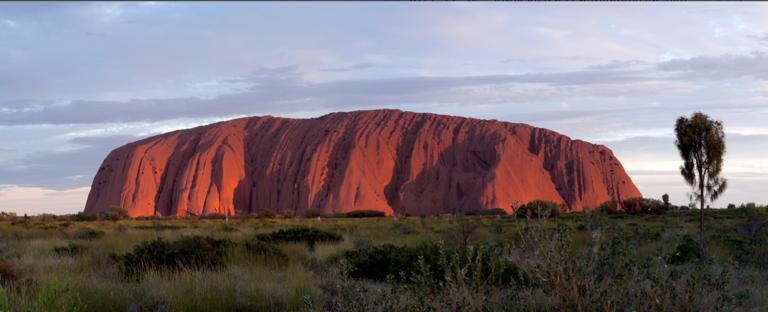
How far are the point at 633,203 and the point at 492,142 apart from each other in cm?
2030

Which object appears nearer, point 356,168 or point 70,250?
point 70,250

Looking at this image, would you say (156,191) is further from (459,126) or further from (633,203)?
(633,203)

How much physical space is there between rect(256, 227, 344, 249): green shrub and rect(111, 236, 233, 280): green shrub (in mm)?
5457

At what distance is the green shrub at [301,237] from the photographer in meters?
18.4

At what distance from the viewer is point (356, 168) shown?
78.5 m

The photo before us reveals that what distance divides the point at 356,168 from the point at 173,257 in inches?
2612

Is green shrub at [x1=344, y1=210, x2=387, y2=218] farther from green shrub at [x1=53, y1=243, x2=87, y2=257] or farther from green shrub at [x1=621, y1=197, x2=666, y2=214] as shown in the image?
green shrub at [x1=53, y1=243, x2=87, y2=257]

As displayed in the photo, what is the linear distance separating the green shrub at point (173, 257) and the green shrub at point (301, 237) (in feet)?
17.9

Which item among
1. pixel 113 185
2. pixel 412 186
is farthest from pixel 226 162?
pixel 412 186

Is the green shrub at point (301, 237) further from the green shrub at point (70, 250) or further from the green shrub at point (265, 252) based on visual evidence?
the green shrub at point (70, 250)

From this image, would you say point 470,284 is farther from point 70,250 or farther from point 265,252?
point 70,250

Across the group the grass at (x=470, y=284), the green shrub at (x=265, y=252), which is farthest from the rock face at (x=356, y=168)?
the grass at (x=470, y=284)

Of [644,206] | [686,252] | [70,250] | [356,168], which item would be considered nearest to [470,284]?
[686,252]

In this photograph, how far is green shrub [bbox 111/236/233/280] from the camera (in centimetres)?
1141
